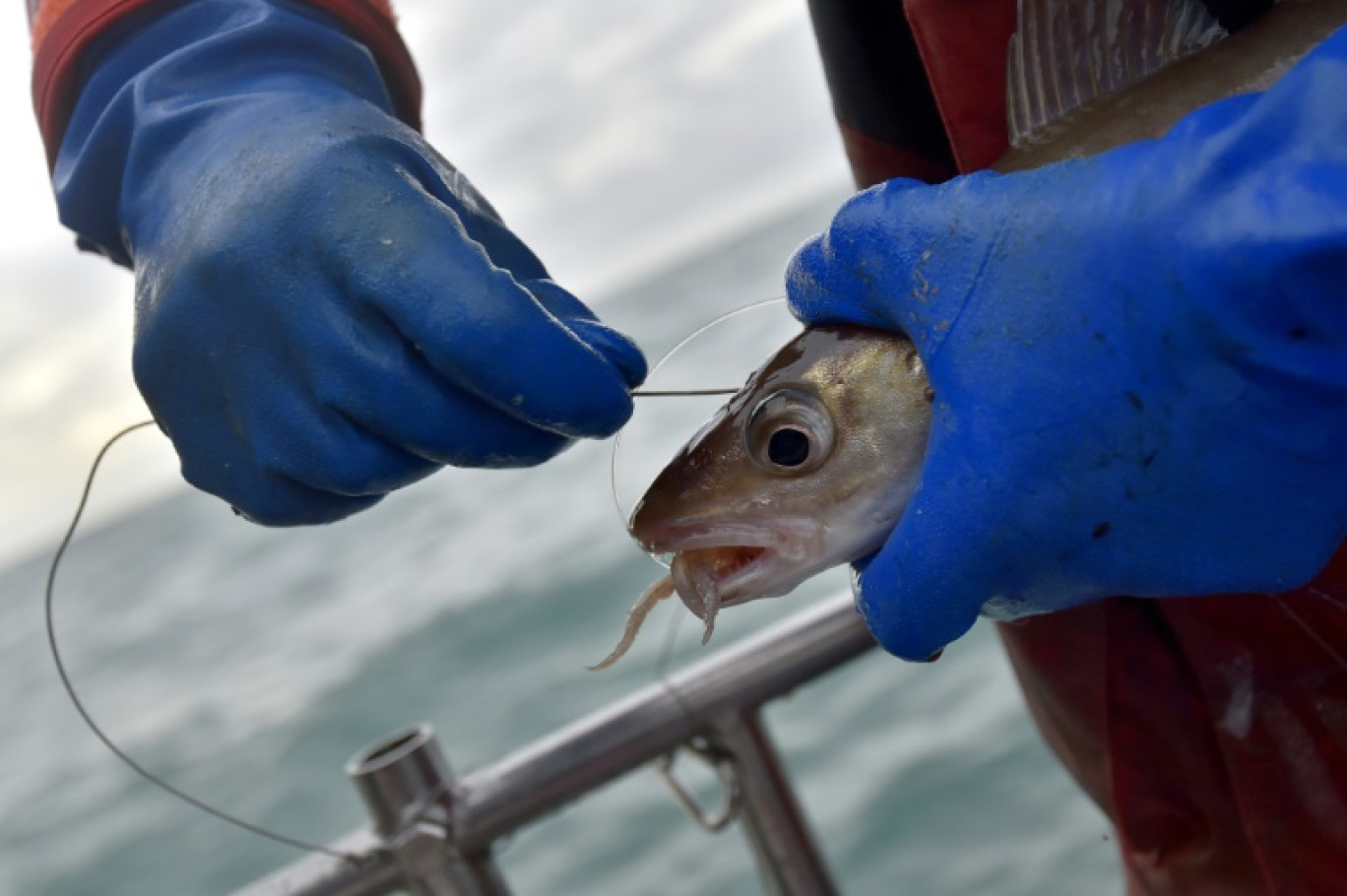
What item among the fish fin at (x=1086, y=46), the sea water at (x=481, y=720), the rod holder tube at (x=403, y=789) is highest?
the fish fin at (x=1086, y=46)

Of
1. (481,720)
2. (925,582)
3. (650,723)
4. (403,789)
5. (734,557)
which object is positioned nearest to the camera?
(925,582)

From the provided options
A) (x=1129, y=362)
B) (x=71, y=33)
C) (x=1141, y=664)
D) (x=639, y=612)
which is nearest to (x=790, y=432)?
(x=639, y=612)

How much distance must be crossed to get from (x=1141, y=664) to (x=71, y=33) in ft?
5.38

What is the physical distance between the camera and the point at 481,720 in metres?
11.2

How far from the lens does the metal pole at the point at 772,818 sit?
212cm

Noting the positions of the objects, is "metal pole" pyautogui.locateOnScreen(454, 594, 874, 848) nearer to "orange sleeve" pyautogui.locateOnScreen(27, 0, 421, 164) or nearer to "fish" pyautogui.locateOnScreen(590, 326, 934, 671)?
"fish" pyautogui.locateOnScreen(590, 326, 934, 671)

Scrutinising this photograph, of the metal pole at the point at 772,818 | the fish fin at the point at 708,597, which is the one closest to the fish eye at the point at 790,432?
the fish fin at the point at 708,597

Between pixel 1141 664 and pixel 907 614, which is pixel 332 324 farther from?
pixel 1141 664

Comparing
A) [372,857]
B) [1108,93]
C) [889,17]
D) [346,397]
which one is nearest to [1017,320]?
[1108,93]

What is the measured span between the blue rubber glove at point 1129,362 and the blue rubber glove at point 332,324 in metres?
0.38

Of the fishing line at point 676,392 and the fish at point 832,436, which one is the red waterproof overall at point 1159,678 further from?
the fishing line at point 676,392

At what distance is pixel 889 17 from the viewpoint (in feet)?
4.58

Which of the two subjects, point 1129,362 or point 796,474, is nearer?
point 1129,362

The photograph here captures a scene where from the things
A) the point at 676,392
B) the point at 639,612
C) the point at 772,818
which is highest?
the point at 676,392
